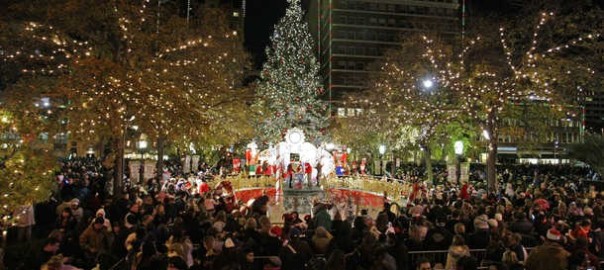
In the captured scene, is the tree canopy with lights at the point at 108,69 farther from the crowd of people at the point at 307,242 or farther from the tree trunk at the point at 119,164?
the crowd of people at the point at 307,242

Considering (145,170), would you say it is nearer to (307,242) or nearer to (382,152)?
(307,242)

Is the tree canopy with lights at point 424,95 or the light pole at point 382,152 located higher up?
the tree canopy with lights at point 424,95

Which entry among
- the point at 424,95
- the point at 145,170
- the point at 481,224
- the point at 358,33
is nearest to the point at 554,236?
the point at 481,224

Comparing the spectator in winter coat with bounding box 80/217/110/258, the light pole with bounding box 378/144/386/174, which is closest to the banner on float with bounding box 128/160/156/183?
the spectator in winter coat with bounding box 80/217/110/258

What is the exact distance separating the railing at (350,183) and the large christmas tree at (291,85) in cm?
1879

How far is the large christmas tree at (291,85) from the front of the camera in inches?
1756

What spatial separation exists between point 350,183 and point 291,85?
24099mm

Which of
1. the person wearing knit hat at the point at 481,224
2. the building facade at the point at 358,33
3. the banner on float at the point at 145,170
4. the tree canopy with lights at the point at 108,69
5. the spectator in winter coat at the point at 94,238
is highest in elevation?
the building facade at the point at 358,33

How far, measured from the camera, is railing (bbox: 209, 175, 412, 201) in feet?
69.9

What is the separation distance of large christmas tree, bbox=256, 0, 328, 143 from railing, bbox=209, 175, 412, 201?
18.8 metres

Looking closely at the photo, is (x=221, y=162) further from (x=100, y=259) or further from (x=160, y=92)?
(x=100, y=259)

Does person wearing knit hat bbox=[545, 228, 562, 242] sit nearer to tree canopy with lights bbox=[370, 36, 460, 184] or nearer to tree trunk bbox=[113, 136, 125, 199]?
tree trunk bbox=[113, 136, 125, 199]

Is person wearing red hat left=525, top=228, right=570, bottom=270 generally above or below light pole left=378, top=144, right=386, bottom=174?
below

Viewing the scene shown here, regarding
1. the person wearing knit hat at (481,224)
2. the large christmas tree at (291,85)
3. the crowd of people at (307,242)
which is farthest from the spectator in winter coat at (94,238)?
the large christmas tree at (291,85)
